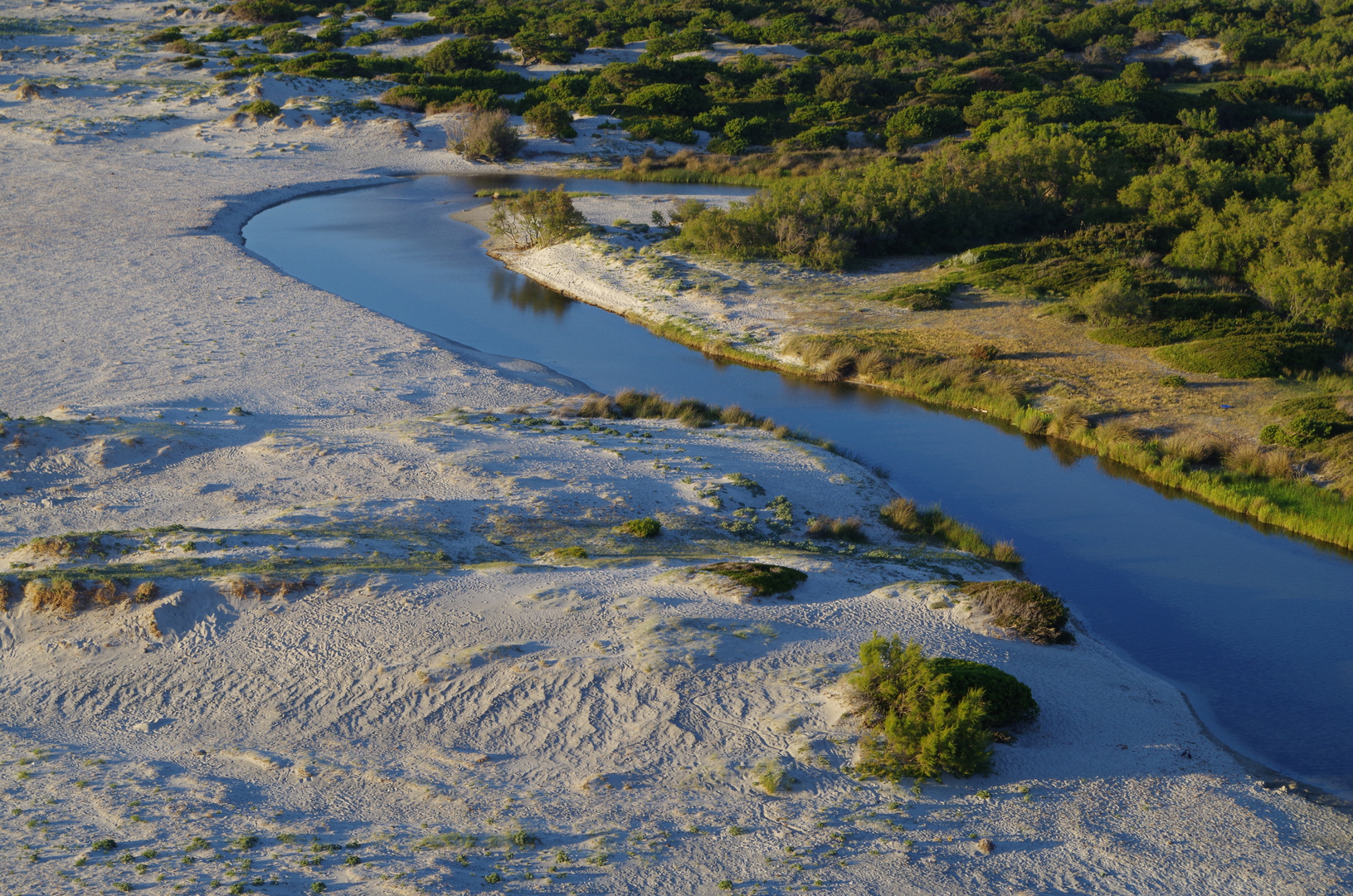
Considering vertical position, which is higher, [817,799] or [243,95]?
[243,95]

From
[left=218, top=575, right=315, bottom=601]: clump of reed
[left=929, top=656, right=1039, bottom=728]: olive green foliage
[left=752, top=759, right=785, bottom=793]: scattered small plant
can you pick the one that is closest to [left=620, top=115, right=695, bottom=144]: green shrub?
[left=218, top=575, right=315, bottom=601]: clump of reed

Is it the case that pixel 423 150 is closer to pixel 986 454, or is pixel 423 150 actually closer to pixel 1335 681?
pixel 986 454

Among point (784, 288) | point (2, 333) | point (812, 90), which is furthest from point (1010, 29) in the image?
point (2, 333)

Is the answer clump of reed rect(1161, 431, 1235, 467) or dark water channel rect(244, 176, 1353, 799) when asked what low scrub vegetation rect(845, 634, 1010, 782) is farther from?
clump of reed rect(1161, 431, 1235, 467)

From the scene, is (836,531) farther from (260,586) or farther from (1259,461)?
(1259,461)

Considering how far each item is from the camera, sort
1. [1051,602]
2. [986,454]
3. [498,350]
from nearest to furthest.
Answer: [1051,602]
[986,454]
[498,350]

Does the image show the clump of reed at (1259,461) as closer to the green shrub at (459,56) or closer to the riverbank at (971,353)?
the riverbank at (971,353)
